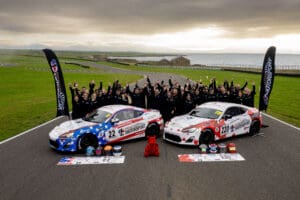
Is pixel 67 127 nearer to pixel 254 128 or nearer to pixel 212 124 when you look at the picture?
pixel 212 124

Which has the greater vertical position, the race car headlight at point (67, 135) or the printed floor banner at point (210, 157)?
the race car headlight at point (67, 135)

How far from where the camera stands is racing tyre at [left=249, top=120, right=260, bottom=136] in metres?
12.6

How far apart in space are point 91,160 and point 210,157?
3.85m

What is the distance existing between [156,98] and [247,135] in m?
4.36

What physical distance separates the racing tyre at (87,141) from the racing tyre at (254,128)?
663cm

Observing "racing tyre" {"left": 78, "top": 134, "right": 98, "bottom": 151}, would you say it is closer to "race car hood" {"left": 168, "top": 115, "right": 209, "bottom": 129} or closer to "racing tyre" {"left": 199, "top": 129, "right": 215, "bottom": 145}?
"race car hood" {"left": 168, "top": 115, "right": 209, "bottom": 129}

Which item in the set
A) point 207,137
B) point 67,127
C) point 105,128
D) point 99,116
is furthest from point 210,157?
point 67,127

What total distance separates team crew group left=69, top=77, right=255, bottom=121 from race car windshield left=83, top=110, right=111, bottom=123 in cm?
146

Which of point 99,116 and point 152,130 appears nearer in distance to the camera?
point 99,116

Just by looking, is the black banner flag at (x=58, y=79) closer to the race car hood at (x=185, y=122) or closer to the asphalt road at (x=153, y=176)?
the asphalt road at (x=153, y=176)

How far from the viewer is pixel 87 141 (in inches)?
405

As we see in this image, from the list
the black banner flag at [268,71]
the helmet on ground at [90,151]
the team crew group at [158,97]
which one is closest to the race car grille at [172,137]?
the team crew group at [158,97]

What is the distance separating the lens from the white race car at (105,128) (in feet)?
32.6

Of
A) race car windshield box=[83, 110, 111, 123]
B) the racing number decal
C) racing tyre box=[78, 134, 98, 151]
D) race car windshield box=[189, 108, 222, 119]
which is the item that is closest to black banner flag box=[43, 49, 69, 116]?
race car windshield box=[83, 110, 111, 123]
